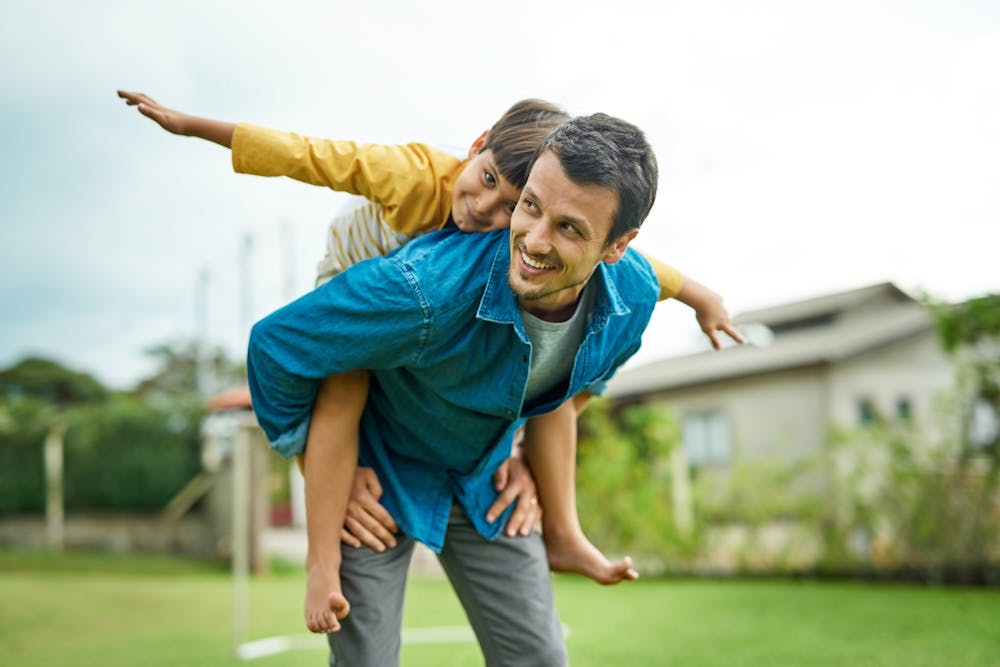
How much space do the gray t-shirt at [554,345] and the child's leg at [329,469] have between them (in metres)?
0.35

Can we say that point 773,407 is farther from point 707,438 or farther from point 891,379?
point 891,379

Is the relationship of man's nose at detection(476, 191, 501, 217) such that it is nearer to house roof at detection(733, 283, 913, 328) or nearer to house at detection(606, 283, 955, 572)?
house at detection(606, 283, 955, 572)

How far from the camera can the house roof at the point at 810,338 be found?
1341 cm

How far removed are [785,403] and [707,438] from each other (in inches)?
55.4

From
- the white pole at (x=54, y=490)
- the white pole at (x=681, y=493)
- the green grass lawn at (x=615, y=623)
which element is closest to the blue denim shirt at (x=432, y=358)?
the green grass lawn at (x=615, y=623)

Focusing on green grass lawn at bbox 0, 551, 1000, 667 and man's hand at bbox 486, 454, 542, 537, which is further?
green grass lawn at bbox 0, 551, 1000, 667

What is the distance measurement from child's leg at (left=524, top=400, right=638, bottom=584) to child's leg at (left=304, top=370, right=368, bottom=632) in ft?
1.64

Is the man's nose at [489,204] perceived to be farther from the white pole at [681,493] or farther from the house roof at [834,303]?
the house roof at [834,303]

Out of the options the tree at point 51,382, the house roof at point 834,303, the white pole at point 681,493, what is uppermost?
the house roof at point 834,303

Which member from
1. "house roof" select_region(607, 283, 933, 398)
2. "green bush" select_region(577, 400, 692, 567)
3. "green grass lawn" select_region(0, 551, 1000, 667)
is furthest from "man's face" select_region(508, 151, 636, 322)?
"house roof" select_region(607, 283, 933, 398)

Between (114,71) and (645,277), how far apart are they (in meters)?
2.76

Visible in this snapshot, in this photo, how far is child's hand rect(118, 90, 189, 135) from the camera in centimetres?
216

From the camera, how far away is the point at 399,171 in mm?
2242

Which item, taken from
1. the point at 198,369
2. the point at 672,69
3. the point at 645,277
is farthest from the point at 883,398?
the point at 198,369
